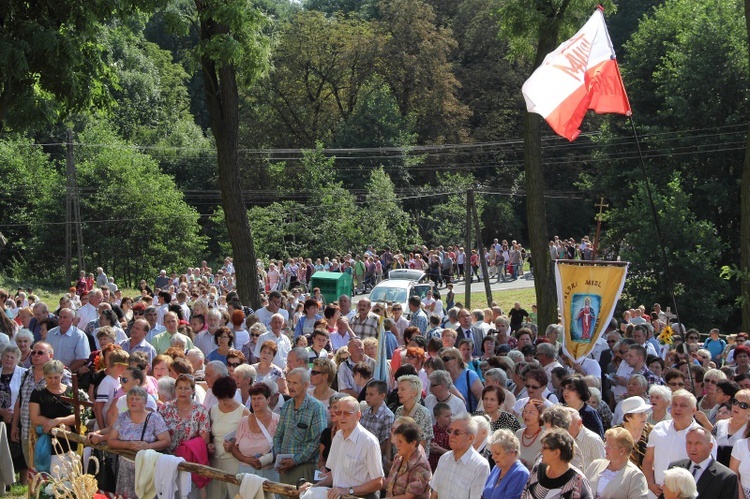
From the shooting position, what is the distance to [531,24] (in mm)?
18922

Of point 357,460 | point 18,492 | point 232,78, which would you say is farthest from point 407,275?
point 357,460

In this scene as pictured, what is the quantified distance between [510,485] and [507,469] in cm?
12

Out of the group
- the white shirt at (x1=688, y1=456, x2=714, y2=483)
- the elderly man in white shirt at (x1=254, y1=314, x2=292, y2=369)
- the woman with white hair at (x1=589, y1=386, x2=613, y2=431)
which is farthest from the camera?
the elderly man in white shirt at (x1=254, y1=314, x2=292, y2=369)

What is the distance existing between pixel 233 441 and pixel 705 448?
406 cm

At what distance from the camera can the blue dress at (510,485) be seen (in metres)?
7.12

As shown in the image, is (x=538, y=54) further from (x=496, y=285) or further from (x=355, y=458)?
(x=496, y=285)

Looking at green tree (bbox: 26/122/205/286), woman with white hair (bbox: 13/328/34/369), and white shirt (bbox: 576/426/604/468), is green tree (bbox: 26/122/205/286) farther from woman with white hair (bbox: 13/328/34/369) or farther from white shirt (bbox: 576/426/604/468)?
white shirt (bbox: 576/426/604/468)

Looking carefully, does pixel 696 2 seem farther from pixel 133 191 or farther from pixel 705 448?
pixel 705 448

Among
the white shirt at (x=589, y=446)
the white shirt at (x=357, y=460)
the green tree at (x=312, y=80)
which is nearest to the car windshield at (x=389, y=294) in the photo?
the white shirt at (x=589, y=446)

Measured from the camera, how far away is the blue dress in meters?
7.12

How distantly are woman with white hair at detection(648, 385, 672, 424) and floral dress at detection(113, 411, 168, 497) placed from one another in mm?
4400

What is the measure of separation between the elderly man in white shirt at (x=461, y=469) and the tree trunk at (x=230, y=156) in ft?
35.3

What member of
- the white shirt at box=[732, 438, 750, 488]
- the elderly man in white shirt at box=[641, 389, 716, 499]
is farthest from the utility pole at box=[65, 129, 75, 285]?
the white shirt at box=[732, 438, 750, 488]

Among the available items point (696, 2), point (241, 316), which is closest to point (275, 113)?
point (696, 2)
